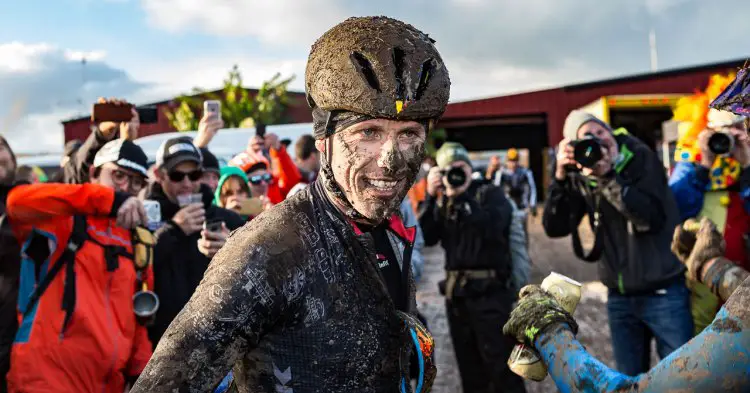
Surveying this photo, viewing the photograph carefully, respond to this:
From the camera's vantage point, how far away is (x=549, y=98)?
26.6 meters

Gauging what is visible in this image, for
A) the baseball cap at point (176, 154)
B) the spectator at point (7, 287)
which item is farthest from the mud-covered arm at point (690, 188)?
the spectator at point (7, 287)

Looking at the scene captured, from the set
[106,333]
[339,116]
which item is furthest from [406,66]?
[106,333]

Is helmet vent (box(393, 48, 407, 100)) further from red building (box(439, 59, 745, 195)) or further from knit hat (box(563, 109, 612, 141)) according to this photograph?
red building (box(439, 59, 745, 195))

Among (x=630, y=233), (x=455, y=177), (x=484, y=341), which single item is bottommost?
(x=484, y=341)

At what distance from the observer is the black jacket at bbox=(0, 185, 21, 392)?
341 cm

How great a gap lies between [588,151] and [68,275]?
3434mm

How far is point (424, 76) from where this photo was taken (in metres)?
1.78

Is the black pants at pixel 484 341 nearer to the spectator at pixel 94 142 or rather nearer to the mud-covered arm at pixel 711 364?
the spectator at pixel 94 142

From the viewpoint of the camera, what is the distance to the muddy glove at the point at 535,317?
2.11 meters

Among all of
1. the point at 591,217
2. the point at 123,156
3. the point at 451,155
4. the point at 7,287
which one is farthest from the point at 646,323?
the point at 7,287

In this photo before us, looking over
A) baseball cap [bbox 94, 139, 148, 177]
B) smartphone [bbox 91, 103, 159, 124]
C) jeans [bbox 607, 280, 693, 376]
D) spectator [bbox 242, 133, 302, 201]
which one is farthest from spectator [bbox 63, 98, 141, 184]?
jeans [bbox 607, 280, 693, 376]

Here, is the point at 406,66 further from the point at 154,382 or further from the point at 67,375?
the point at 67,375

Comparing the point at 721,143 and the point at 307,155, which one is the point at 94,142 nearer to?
the point at 307,155

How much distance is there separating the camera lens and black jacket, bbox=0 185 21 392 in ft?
10.7
